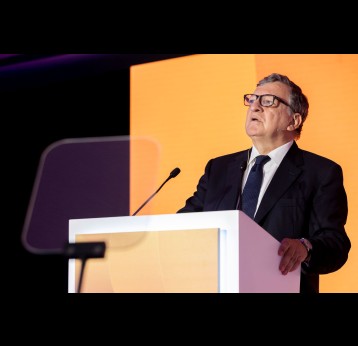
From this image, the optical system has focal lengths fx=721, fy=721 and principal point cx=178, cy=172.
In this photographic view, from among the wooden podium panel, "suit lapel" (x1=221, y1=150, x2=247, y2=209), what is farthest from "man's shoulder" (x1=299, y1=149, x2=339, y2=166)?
the wooden podium panel

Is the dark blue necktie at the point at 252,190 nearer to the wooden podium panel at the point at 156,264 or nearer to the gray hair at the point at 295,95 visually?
the gray hair at the point at 295,95

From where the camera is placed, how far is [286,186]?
2879 mm

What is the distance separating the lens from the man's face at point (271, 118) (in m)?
3.08

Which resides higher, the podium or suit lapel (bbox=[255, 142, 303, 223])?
suit lapel (bbox=[255, 142, 303, 223])

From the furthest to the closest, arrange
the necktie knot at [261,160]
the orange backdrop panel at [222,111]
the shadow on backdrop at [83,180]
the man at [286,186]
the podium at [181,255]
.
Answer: the orange backdrop panel at [222,111], the necktie knot at [261,160], the man at [286,186], the shadow on backdrop at [83,180], the podium at [181,255]

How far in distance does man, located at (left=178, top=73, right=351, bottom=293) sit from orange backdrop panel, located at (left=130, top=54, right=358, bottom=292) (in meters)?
0.25

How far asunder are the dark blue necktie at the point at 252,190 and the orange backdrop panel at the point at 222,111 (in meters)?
0.64

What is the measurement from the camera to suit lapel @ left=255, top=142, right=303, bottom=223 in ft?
9.22

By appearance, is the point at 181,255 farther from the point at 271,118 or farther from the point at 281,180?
the point at 271,118

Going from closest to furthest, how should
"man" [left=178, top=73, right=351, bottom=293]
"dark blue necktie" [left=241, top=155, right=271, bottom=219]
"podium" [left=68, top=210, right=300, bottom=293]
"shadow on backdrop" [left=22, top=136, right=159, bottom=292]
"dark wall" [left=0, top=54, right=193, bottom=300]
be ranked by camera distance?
1. "podium" [left=68, top=210, right=300, bottom=293]
2. "shadow on backdrop" [left=22, top=136, right=159, bottom=292]
3. "man" [left=178, top=73, right=351, bottom=293]
4. "dark blue necktie" [left=241, top=155, right=271, bottom=219]
5. "dark wall" [left=0, top=54, right=193, bottom=300]

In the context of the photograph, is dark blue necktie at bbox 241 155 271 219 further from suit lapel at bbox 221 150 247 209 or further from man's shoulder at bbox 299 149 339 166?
man's shoulder at bbox 299 149 339 166

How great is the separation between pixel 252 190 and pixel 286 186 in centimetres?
14

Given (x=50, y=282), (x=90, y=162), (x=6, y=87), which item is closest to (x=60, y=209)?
(x=90, y=162)

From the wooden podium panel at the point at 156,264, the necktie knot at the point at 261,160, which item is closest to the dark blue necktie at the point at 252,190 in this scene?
the necktie knot at the point at 261,160
